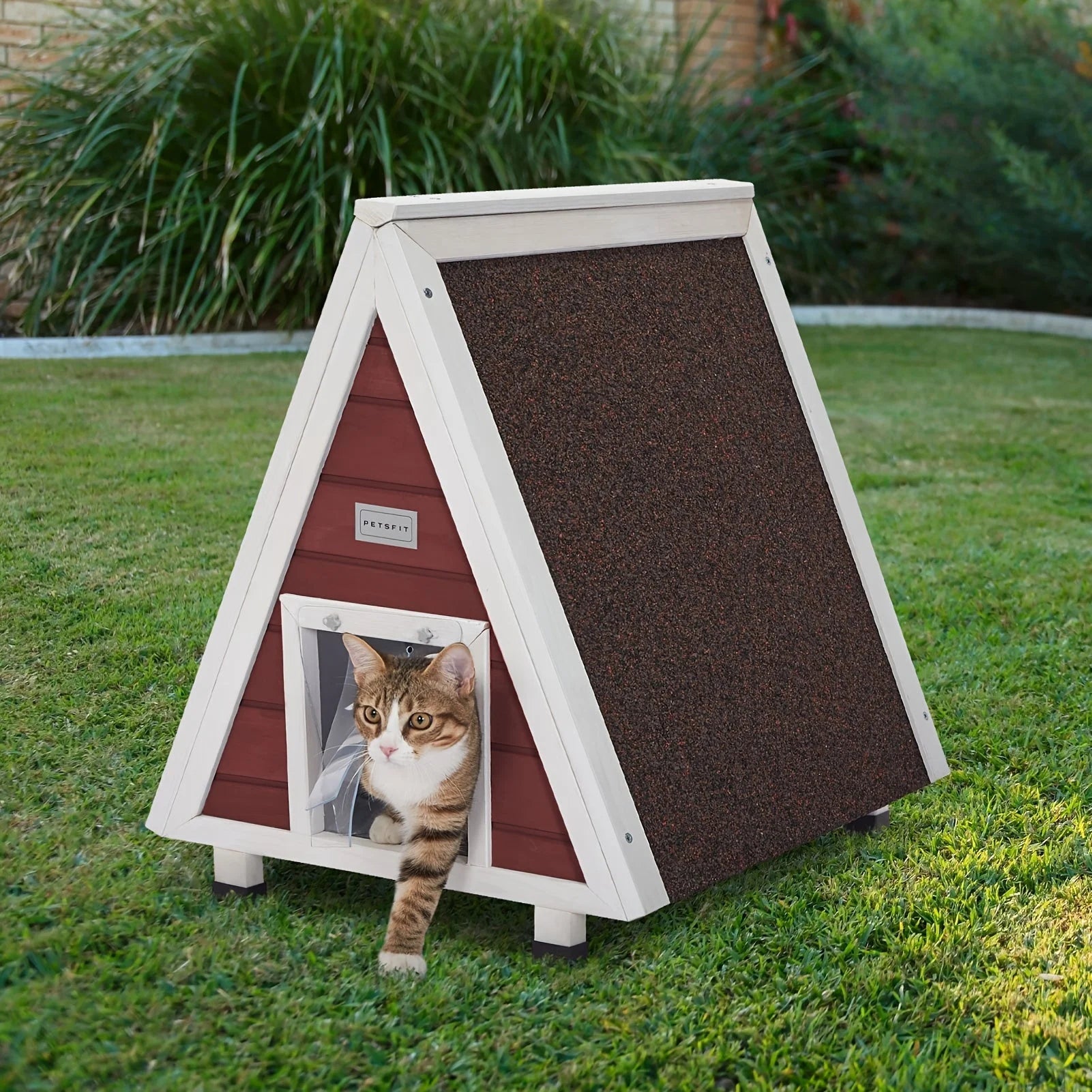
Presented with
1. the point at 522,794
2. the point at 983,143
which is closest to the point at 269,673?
the point at 522,794

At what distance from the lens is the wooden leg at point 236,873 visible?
251 centimetres

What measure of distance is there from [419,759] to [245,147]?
6.07m

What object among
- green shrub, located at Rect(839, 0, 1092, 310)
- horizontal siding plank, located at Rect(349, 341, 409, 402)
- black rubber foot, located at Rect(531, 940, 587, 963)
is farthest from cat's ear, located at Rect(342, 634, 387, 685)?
green shrub, located at Rect(839, 0, 1092, 310)

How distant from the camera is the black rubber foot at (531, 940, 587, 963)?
2330mm

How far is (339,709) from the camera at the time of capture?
2.50 metres

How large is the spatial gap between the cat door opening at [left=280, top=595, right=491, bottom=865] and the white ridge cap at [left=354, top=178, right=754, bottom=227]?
604mm

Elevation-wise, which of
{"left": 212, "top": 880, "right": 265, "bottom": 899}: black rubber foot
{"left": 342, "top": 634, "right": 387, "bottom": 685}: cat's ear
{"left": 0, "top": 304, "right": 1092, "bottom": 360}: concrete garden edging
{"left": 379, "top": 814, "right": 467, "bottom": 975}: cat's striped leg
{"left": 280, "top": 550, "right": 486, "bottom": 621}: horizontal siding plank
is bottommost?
{"left": 0, "top": 304, "right": 1092, "bottom": 360}: concrete garden edging

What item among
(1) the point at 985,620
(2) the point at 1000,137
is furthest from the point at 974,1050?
(2) the point at 1000,137

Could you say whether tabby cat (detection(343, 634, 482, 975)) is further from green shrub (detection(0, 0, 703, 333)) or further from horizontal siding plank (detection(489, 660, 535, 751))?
green shrub (detection(0, 0, 703, 333))

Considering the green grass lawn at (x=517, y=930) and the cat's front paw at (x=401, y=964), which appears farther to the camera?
the cat's front paw at (x=401, y=964)

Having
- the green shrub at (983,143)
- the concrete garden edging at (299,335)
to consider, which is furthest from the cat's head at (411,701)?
the green shrub at (983,143)

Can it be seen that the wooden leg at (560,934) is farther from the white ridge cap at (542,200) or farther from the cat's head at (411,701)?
the white ridge cap at (542,200)

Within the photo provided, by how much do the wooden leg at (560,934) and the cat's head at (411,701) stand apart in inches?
12.1

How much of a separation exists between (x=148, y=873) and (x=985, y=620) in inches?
98.1
